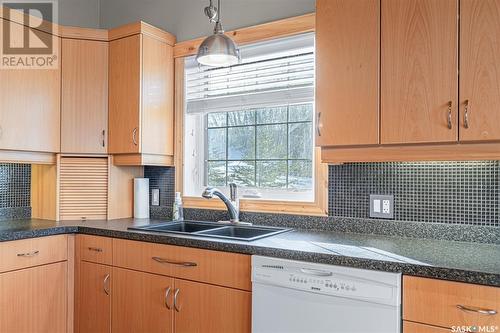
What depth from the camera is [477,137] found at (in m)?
1.62

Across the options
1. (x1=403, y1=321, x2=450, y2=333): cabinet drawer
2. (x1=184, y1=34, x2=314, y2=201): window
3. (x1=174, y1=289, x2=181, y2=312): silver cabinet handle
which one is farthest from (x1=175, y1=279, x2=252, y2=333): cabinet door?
(x1=184, y1=34, x2=314, y2=201): window

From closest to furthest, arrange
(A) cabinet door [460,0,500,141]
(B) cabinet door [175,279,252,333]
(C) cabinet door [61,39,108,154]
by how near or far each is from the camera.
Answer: (A) cabinet door [460,0,500,141] → (B) cabinet door [175,279,252,333] → (C) cabinet door [61,39,108,154]

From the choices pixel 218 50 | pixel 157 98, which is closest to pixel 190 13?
pixel 157 98

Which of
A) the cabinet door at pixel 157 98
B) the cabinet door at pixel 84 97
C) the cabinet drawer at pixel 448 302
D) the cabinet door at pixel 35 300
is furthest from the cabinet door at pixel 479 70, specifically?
the cabinet door at pixel 35 300

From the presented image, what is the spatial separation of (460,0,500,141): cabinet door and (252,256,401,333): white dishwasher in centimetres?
71

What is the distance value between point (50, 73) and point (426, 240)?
2.47 meters

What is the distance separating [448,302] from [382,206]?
787 millimetres

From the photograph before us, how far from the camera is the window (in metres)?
2.46

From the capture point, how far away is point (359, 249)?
171 centimetres

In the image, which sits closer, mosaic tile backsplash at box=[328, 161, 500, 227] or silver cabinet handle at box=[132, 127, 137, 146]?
mosaic tile backsplash at box=[328, 161, 500, 227]

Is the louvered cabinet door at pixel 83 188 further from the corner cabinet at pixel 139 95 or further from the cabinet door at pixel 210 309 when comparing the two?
the cabinet door at pixel 210 309

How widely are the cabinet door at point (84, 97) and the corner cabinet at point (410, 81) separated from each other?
5.03 ft

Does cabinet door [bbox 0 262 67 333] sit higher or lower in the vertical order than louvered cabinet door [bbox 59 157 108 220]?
lower

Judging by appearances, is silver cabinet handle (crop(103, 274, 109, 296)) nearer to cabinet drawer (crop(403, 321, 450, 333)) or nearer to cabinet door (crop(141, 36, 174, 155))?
cabinet door (crop(141, 36, 174, 155))
